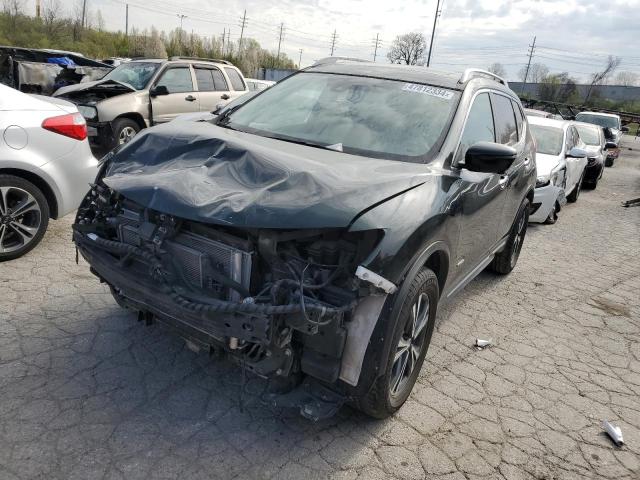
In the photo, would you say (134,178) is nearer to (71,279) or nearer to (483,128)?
(71,279)

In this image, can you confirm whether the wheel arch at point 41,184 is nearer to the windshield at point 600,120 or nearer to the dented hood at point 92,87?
the dented hood at point 92,87

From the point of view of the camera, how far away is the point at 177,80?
10047 mm

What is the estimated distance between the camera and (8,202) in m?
4.34

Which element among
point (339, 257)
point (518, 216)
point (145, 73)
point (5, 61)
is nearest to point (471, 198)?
point (339, 257)

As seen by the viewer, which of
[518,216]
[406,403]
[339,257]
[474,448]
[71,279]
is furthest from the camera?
[518,216]

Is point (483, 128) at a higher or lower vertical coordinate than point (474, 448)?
higher

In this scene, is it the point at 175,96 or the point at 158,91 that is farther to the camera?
the point at 175,96

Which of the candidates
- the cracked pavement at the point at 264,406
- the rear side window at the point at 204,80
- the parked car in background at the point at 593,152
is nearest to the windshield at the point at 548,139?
the parked car in background at the point at 593,152

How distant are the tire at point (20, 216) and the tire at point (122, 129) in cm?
447

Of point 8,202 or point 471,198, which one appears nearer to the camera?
point 471,198

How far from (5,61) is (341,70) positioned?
30.2 ft

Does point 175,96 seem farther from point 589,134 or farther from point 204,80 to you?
point 589,134

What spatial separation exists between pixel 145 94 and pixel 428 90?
7189 millimetres

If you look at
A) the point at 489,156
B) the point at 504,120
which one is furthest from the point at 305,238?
the point at 504,120
